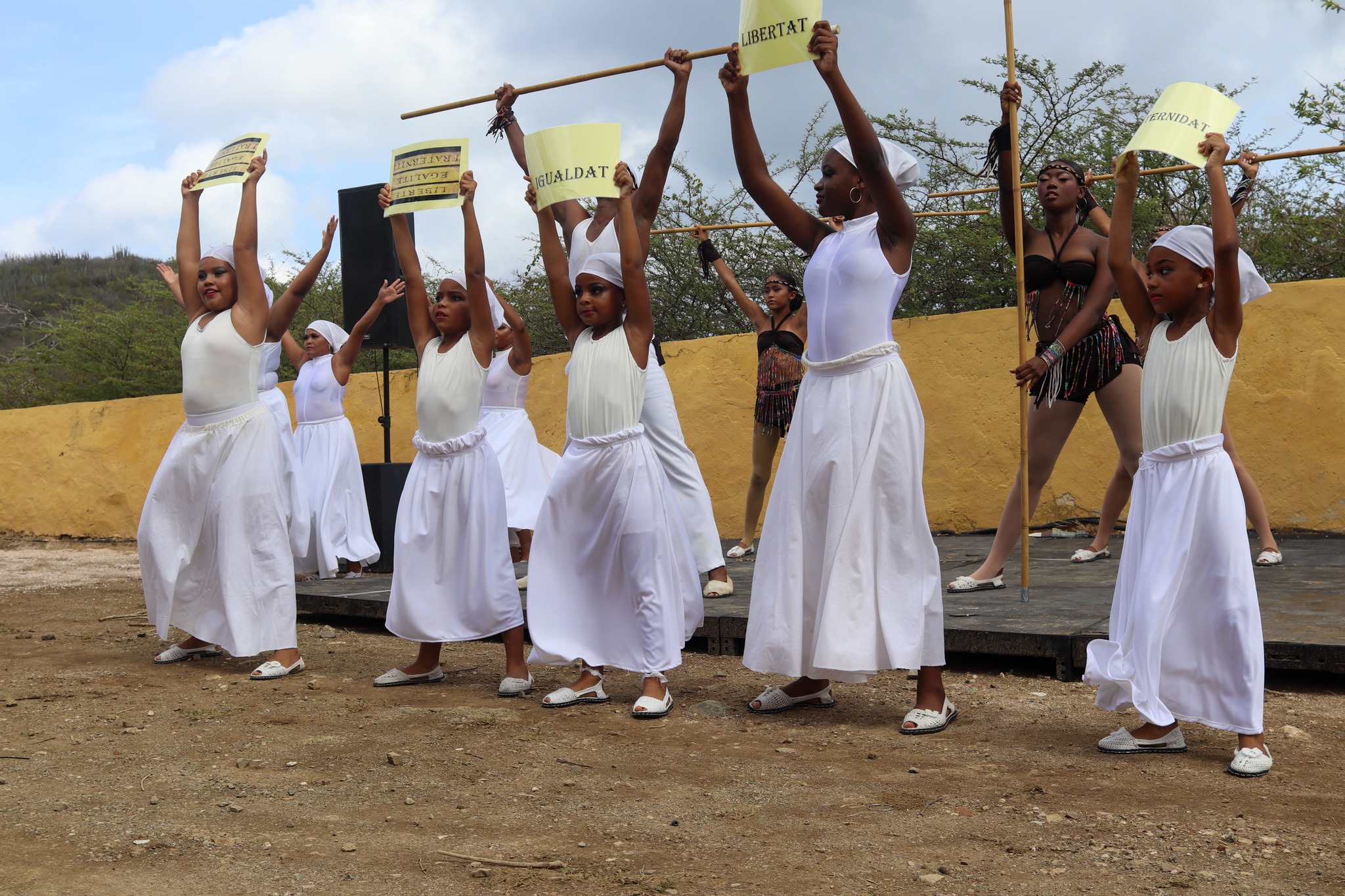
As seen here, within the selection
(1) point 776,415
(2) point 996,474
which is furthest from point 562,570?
(2) point 996,474

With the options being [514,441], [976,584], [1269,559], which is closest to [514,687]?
[976,584]

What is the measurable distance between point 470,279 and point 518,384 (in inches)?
121

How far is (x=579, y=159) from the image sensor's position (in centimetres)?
462

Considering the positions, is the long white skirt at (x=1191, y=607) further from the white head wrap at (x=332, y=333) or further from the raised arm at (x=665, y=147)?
the white head wrap at (x=332, y=333)

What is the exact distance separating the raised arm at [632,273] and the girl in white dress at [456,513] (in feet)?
2.37

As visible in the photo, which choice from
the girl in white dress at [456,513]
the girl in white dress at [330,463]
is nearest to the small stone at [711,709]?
the girl in white dress at [456,513]

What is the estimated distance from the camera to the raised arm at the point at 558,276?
4727 mm

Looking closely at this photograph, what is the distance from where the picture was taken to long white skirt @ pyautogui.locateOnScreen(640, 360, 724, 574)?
20.1 feet

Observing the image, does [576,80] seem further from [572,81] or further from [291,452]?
[291,452]

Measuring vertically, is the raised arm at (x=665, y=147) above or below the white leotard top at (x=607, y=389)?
above

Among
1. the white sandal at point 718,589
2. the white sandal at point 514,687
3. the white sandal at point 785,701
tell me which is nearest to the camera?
Result: the white sandal at point 785,701

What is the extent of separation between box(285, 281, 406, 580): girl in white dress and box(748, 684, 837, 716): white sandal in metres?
4.70

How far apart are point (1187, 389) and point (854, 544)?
115 centimetres

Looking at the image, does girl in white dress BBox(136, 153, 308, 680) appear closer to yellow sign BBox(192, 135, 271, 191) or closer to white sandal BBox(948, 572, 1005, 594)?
yellow sign BBox(192, 135, 271, 191)
